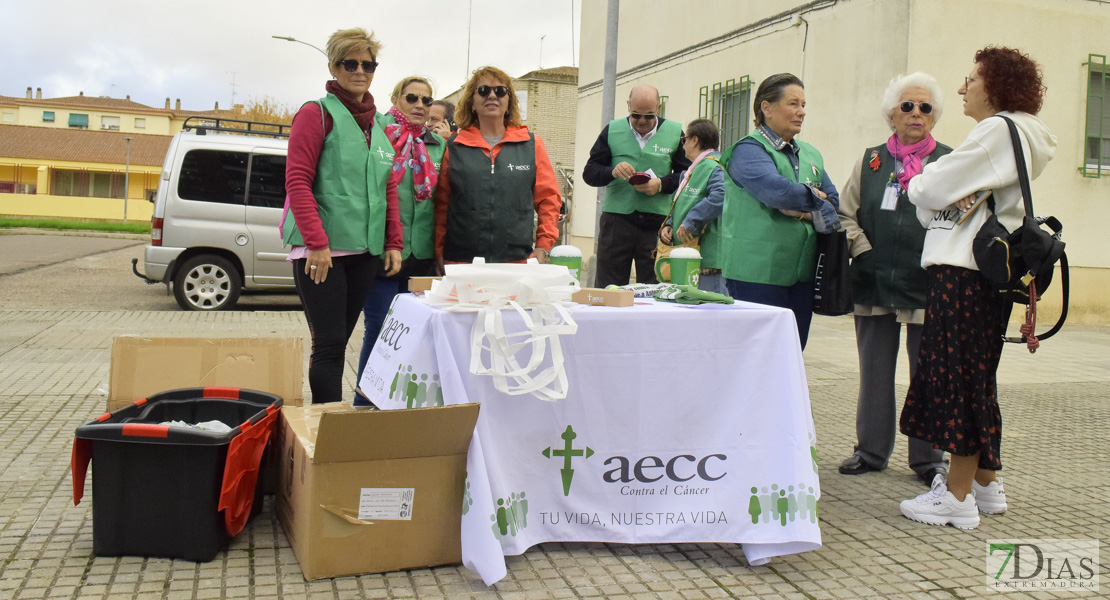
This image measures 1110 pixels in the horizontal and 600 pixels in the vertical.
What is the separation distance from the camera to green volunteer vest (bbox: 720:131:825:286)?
4.13 m

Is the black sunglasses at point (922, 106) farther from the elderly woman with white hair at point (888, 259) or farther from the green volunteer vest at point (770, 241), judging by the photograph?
the green volunteer vest at point (770, 241)

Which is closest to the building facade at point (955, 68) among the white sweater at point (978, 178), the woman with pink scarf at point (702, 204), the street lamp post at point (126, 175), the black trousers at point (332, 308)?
the woman with pink scarf at point (702, 204)

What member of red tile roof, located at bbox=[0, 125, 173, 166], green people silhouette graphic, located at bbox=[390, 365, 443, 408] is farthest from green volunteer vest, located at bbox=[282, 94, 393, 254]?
red tile roof, located at bbox=[0, 125, 173, 166]

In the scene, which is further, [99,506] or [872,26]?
[872,26]

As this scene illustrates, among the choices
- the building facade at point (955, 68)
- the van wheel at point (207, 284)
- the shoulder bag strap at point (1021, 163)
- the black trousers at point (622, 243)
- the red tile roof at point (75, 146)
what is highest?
the red tile roof at point (75, 146)

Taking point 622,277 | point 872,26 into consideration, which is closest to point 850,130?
point 872,26

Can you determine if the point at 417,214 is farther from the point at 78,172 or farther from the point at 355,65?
the point at 78,172

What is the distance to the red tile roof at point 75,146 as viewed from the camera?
186ft

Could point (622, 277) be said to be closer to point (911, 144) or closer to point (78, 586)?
point (911, 144)

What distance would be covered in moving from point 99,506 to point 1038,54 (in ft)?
36.9

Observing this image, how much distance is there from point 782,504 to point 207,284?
8888 mm

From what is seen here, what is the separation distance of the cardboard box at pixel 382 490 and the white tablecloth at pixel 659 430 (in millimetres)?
194

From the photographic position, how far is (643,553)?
3309mm

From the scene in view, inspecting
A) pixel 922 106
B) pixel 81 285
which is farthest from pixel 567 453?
pixel 81 285
